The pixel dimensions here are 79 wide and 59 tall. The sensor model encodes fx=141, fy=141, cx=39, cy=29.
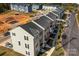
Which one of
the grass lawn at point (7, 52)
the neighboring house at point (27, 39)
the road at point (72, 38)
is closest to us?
the neighboring house at point (27, 39)

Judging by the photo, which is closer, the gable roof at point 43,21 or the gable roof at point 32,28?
the gable roof at point 32,28

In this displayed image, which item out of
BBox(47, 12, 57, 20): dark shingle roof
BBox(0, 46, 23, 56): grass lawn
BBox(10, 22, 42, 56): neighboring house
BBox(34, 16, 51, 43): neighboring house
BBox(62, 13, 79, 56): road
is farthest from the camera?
BBox(47, 12, 57, 20): dark shingle roof

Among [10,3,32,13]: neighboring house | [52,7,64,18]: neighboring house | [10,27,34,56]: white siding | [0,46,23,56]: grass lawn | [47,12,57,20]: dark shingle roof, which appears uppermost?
[10,3,32,13]: neighboring house

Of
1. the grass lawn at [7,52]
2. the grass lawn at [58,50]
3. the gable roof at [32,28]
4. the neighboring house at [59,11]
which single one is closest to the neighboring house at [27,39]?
the gable roof at [32,28]

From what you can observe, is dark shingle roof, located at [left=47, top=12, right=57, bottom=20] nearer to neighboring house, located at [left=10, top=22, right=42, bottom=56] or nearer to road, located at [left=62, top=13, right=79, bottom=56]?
road, located at [left=62, top=13, right=79, bottom=56]

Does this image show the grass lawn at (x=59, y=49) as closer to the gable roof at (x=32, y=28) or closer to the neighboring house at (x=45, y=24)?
the neighboring house at (x=45, y=24)

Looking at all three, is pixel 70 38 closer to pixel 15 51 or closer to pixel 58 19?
pixel 58 19

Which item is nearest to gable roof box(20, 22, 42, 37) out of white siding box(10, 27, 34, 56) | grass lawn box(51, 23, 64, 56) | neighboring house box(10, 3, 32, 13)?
white siding box(10, 27, 34, 56)

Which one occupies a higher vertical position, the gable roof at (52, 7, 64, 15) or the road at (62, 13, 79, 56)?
the gable roof at (52, 7, 64, 15)

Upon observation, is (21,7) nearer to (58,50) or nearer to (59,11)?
(59,11)
